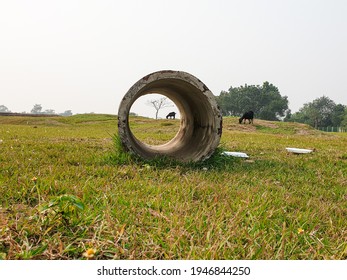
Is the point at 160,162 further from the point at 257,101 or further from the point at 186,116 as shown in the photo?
the point at 257,101

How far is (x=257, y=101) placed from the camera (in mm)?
79625

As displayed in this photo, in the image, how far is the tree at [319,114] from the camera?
81062mm

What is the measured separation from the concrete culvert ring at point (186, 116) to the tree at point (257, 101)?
68302mm

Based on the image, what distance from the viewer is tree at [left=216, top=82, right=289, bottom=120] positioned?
2968 inches

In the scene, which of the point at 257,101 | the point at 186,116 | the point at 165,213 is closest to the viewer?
the point at 165,213

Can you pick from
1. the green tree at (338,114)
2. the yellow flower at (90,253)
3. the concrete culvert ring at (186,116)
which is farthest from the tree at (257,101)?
the yellow flower at (90,253)

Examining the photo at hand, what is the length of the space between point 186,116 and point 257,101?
76.5 metres

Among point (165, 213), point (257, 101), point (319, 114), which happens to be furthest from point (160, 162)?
point (319, 114)

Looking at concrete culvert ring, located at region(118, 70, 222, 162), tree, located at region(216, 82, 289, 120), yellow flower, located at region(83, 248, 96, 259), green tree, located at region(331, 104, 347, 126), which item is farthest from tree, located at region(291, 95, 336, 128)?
yellow flower, located at region(83, 248, 96, 259)

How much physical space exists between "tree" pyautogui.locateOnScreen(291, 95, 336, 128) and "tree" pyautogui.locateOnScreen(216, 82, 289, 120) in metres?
7.13

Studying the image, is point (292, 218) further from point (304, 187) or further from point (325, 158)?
point (325, 158)

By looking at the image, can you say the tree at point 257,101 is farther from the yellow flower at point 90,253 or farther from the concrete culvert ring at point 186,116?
the yellow flower at point 90,253

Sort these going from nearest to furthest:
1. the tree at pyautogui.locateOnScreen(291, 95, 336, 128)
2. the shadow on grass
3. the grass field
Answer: the grass field
the shadow on grass
the tree at pyautogui.locateOnScreen(291, 95, 336, 128)

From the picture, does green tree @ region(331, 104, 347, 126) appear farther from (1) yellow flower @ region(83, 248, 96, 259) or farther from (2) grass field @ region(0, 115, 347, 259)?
(1) yellow flower @ region(83, 248, 96, 259)
